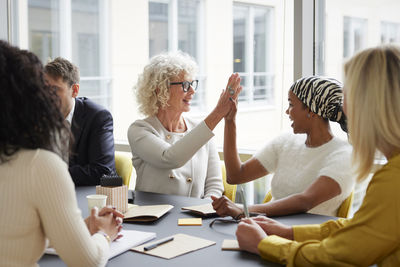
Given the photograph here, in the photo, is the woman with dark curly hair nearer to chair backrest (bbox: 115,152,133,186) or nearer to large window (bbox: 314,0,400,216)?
chair backrest (bbox: 115,152,133,186)

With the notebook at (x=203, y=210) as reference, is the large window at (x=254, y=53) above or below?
above

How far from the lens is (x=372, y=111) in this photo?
1.32 m

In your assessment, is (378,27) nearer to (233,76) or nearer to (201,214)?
(233,76)

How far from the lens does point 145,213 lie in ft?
6.46

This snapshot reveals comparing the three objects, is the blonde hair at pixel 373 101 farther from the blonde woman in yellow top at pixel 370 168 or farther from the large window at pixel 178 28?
the large window at pixel 178 28

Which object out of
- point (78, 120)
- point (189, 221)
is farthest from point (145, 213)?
point (78, 120)

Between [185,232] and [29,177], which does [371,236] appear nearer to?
[185,232]

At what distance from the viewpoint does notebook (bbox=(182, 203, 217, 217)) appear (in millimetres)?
1994

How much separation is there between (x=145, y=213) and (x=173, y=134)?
93cm

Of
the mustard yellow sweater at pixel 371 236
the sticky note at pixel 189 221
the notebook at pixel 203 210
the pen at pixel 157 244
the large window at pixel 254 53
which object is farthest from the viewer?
the large window at pixel 254 53

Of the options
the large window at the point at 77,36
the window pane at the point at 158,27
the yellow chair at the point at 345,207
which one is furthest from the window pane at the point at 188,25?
the yellow chair at the point at 345,207

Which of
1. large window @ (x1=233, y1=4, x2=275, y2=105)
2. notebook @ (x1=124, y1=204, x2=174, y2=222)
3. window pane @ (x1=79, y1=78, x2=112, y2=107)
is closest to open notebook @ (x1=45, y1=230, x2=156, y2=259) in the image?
notebook @ (x1=124, y1=204, x2=174, y2=222)

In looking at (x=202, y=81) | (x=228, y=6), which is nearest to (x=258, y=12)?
(x=228, y=6)

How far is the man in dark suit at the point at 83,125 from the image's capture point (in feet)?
9.38
